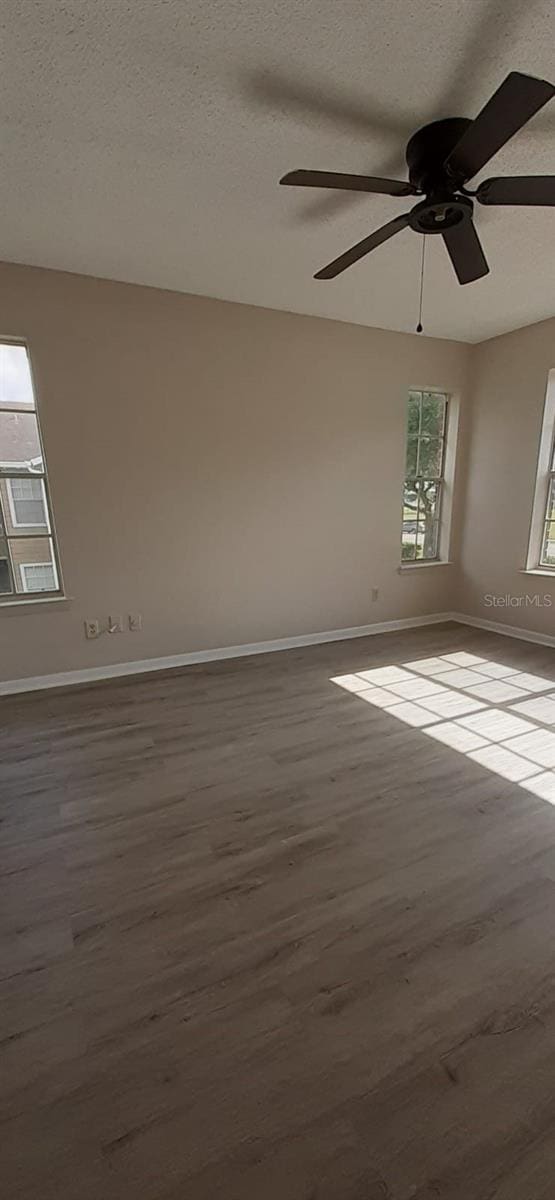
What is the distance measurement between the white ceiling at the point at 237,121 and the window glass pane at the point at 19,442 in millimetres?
900

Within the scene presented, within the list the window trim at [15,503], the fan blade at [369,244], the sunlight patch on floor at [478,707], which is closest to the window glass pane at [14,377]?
the window trim at [15,503]

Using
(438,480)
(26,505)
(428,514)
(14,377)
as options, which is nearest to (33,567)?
(26,505)

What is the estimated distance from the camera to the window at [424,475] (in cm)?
473

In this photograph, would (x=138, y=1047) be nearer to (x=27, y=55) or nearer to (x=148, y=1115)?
(x=148, y=1115)

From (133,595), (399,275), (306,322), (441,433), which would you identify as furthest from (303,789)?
(441,433)

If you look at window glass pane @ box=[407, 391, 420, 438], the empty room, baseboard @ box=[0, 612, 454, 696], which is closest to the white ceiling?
the empty room

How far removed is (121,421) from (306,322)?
5.58 ft

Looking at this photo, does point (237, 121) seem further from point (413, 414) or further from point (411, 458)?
point (411, 458)

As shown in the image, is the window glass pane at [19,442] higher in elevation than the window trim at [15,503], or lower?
higher

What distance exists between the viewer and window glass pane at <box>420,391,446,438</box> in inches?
187

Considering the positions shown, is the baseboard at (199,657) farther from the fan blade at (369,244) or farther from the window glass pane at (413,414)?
the fan blade at (369,244)

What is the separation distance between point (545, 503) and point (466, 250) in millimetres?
2906

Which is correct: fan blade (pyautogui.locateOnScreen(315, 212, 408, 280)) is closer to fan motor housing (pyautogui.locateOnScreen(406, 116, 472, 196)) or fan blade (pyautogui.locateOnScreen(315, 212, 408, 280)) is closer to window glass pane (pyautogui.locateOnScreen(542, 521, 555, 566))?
fan motor housing (pyautogui.locateOnScreen(406, 116, 472, 196))

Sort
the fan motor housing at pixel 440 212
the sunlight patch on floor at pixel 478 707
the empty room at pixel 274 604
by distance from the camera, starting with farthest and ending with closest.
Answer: the sunlight patch on floor at pixel 478 707, the fan motor housing at pixel 440 212, the empty room at pixel 274 604
